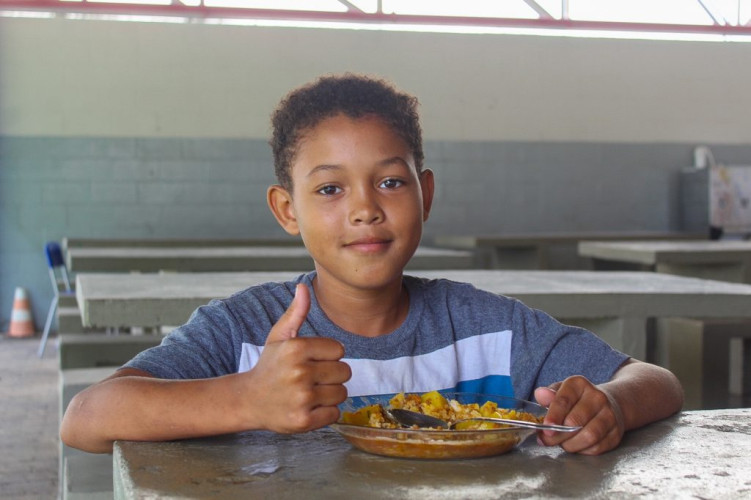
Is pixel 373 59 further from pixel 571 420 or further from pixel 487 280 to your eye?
pixel 571 420

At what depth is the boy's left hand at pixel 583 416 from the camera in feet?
3.16

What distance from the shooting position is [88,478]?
190 centimetres

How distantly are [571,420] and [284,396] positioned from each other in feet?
0.99

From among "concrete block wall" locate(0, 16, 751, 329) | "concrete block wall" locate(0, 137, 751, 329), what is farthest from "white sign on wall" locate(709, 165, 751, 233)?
"concrete block wall" locate(0, 137, 751, 329)

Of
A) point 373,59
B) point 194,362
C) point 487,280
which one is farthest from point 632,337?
point 373,59

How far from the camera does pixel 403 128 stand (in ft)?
4.52

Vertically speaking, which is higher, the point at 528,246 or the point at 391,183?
the point at 391,183

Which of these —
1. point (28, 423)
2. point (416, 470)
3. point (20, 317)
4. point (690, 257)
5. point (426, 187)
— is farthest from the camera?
point (20, 317)

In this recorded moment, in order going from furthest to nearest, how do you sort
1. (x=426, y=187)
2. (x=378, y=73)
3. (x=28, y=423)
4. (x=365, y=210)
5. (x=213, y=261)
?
(x=378, y=73), (x=28, y=423), (x=213, y=261), (x=426, y=187), (x=365, y=210)

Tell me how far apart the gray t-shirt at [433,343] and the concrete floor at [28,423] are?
6.86 feet

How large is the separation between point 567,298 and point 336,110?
3.94 feet

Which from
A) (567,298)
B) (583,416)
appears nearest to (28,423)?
(567,298)

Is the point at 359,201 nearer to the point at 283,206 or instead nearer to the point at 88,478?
the point at 283,206

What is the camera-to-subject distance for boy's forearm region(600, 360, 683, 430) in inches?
43.3
